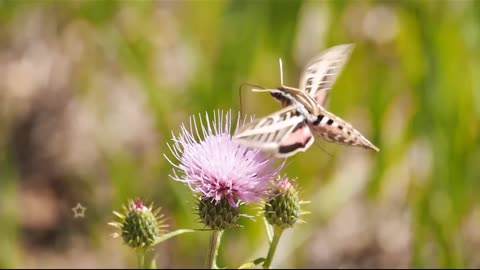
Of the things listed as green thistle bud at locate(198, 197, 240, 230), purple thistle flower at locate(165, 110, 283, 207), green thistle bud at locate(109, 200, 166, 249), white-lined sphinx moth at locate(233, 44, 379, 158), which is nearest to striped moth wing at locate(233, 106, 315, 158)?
white-lined sphinx moth at locate(233, 44, 379, 158)

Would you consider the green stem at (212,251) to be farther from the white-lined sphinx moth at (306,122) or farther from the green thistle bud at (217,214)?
the white-lined sphinx moth at (306,122)

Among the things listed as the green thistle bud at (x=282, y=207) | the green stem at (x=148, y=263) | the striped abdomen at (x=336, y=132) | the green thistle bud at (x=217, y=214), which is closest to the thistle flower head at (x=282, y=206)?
the green thistle bud at (x=282, y=207)

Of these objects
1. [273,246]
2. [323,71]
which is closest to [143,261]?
[273,246]

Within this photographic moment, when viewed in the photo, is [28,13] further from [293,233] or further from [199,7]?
[293,233]

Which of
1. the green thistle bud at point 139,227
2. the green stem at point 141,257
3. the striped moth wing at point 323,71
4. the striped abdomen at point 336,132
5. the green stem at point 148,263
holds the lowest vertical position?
the green stem at point 148,263

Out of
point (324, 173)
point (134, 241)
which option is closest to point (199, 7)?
point (324, 173)
